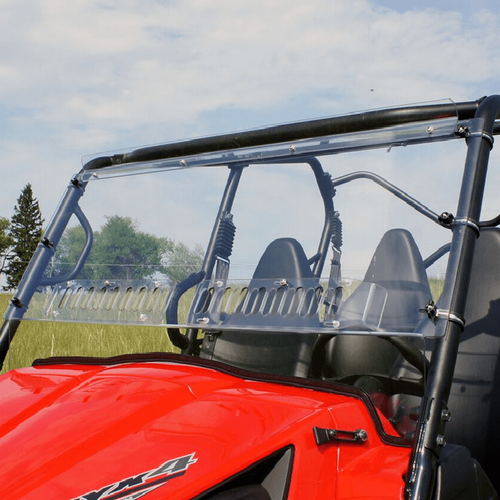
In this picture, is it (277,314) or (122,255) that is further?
(122,255)

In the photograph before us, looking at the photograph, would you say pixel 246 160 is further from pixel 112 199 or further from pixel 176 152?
pixel 112 199

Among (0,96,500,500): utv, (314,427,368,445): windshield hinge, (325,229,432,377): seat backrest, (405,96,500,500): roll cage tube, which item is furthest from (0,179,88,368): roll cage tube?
(405,96,500,500): roll cage tube

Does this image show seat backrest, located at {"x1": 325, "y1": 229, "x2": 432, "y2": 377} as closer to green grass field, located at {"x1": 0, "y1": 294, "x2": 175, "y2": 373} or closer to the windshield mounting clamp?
the windshield mounting clamp

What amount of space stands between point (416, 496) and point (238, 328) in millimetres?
728

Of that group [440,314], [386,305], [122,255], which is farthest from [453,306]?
[122,255]

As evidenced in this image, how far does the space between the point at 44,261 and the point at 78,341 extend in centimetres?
48

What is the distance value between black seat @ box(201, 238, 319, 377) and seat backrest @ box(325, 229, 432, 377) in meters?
0.11

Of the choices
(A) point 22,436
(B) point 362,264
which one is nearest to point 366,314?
(B) point 362,264

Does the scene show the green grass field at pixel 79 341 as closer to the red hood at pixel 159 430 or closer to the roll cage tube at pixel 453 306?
the red hood at pixel 159 430

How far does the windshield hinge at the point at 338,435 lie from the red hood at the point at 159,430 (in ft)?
0.05

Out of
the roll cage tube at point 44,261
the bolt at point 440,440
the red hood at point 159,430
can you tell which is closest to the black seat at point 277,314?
the red hood at point 159,430

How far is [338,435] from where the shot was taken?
1.81 meters

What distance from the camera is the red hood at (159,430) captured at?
5.21 ft

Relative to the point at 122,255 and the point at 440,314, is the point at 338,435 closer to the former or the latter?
the point at 440,314
